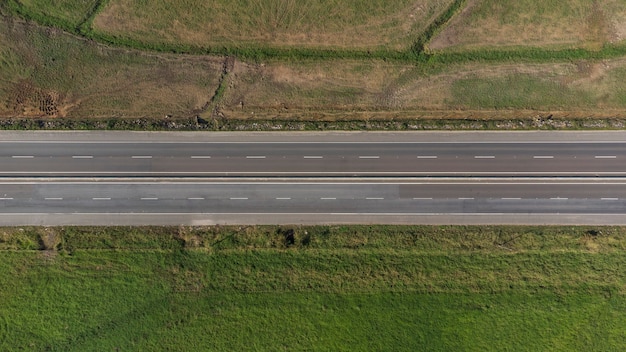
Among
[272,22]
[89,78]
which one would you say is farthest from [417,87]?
[89,78]

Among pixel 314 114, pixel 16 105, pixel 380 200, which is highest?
pixel 16 105

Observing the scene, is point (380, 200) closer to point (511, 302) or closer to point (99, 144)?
point (511, 302)

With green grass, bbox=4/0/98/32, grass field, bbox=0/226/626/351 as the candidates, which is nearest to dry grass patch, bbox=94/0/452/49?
green grass, bbox=4/0/98/32

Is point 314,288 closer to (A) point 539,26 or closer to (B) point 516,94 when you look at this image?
(B) point 516,94

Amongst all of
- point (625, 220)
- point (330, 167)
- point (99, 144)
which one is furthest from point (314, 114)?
point (625, 220)

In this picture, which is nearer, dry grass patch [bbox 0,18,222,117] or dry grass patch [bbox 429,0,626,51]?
dry grass patch [bbox 0,18,222,117]

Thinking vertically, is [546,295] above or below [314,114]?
below

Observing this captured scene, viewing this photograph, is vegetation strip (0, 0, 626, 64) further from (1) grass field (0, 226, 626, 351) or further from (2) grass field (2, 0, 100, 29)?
(1) grass field (0, 226, 626, 351)
